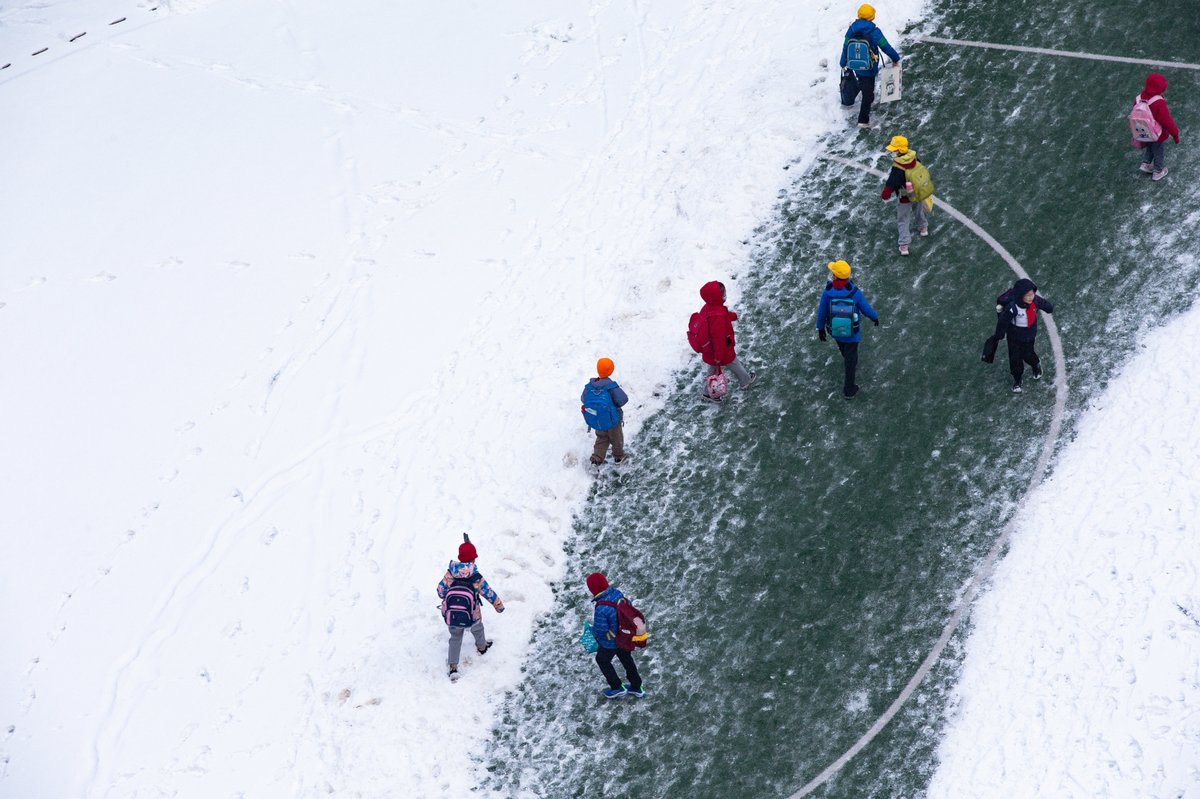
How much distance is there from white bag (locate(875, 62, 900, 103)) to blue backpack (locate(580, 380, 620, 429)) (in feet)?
27.1

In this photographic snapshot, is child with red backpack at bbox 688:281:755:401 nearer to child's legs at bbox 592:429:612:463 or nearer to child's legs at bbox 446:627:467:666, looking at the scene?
child's legs at bbox 592:429:612:463

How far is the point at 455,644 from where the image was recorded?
1614 centimetres

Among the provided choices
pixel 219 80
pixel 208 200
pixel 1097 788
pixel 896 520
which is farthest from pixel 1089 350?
pixel 219 80

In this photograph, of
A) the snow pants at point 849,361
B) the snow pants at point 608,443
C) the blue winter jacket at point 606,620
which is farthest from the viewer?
the snow pants at point 608,443

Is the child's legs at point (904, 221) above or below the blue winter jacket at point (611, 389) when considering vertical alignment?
above

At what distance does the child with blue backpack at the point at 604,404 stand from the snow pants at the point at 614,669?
11.4 ft

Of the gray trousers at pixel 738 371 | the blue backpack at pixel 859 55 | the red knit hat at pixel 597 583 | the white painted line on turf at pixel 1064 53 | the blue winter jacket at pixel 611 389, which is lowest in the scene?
the gray trousers at pixel 738 371

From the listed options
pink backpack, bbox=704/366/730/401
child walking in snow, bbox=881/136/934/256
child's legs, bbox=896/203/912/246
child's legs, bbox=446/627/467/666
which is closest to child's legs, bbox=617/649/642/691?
child's legs, bbox=446/627/467/666

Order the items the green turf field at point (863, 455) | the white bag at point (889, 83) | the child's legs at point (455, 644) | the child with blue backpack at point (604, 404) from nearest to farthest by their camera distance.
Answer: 1. the green turf field at point (863, 455)
2. the child's legs at point (455, 644)
3. the child with blue backpack at point (604, 404)
4. the white bag at point (889, 83)

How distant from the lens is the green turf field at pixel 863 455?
49.4ft

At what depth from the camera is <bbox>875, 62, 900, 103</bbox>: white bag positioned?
71.8 feet

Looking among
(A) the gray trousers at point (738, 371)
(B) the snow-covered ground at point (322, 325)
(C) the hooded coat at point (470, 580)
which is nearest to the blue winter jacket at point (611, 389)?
(B) the snow-covered ground at point (322, 325)

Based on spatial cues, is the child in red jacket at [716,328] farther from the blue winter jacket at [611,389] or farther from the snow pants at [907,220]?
the snow pants at [907,220]

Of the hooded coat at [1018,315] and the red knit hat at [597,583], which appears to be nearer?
the red knit hat at [597,583]
